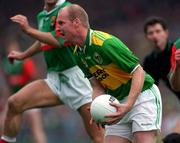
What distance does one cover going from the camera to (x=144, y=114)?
27.5 feet

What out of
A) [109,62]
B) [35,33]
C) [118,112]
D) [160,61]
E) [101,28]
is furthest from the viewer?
[101,28]

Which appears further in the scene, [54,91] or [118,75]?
[54,91]

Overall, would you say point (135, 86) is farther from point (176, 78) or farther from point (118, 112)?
point (176, 78)

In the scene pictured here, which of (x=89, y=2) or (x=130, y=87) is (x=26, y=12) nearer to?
(x=89, y=2)

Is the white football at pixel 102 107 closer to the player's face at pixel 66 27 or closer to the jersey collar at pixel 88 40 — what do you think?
the jersey collar at pixel 88 40

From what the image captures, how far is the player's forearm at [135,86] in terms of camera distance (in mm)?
7889

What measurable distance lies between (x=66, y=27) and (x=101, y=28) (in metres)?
10.2

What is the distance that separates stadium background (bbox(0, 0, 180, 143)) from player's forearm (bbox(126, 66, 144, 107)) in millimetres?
6728

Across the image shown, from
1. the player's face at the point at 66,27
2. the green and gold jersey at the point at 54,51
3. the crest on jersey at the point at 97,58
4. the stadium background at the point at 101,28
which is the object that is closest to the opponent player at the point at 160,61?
the green and gold jersey at the point at 54,51

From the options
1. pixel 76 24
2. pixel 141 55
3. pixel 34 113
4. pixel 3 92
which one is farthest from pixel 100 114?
pixel 141 55

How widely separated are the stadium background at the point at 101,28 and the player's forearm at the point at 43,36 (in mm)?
5345

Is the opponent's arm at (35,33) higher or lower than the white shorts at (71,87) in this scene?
higher

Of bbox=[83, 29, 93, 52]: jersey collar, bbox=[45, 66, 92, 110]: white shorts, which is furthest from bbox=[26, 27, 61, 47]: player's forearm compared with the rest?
bbox=[83, 29, 93, 52]: jersey collar

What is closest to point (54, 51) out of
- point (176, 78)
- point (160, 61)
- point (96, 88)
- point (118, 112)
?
point (160, 61)
